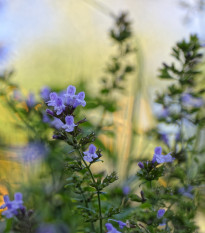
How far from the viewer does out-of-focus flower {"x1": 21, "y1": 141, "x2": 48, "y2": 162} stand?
643 mm

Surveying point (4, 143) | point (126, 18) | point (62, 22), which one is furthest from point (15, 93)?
point (62, 22)

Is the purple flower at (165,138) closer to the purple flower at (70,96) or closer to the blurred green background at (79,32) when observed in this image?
the purple flower at (70,96)

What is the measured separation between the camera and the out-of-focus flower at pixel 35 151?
64cm

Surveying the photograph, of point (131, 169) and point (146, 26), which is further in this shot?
point (146, 26)

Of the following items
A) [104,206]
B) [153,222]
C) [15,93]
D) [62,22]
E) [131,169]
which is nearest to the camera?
[153,222]

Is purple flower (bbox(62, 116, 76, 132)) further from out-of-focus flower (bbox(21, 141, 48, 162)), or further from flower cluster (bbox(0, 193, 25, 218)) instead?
out-of-focus flower (bbox(21, 141, 48, 162))

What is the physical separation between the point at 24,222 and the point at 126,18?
0.66m

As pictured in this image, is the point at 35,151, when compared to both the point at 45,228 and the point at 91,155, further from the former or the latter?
the point at 91,155

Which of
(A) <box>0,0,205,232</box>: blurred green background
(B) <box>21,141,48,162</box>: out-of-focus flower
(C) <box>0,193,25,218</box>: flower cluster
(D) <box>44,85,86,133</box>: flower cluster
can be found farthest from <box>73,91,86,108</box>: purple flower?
(A) <box>0,0,205,232</box>: blurred green background

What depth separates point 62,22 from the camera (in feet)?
5.54

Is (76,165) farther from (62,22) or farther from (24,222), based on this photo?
(62,22)

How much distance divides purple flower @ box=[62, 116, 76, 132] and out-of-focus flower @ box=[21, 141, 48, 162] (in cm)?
28

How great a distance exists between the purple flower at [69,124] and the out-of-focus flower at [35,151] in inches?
10.9

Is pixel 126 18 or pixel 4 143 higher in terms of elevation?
pixel 126 18
